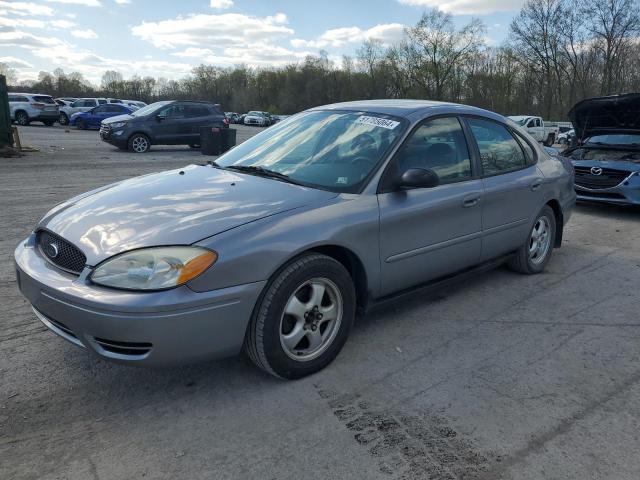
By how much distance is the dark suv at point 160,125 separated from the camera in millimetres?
16578

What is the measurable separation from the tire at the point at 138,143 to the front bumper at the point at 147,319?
591 inches

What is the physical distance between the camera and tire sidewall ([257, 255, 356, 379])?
2768 mm

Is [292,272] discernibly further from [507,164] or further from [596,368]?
[507,164]

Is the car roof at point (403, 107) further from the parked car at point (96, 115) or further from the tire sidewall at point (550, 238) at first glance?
the parked car at point (96, 115)

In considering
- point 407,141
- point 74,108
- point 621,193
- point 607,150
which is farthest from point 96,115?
point 407,141

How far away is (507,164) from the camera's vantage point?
4520mm

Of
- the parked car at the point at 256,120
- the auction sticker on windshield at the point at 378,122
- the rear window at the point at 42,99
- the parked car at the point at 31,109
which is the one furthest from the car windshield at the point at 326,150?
the parked car at the point at 256,120

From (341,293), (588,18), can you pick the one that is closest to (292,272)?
(341,293)

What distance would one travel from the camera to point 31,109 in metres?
28.6

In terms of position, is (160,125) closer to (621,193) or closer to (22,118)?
(621,193)

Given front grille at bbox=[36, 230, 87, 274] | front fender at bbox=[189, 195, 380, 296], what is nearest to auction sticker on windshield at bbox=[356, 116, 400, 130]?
front fender at bbox=[189, 195, 380, 296]

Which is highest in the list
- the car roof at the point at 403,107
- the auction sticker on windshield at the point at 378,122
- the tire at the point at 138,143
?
the car roof at the point at 403,107

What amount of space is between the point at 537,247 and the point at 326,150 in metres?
2.58

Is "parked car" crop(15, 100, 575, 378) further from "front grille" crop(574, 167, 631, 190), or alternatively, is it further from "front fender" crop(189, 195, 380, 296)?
"front grille" crop(574, 167, 631, 190)
